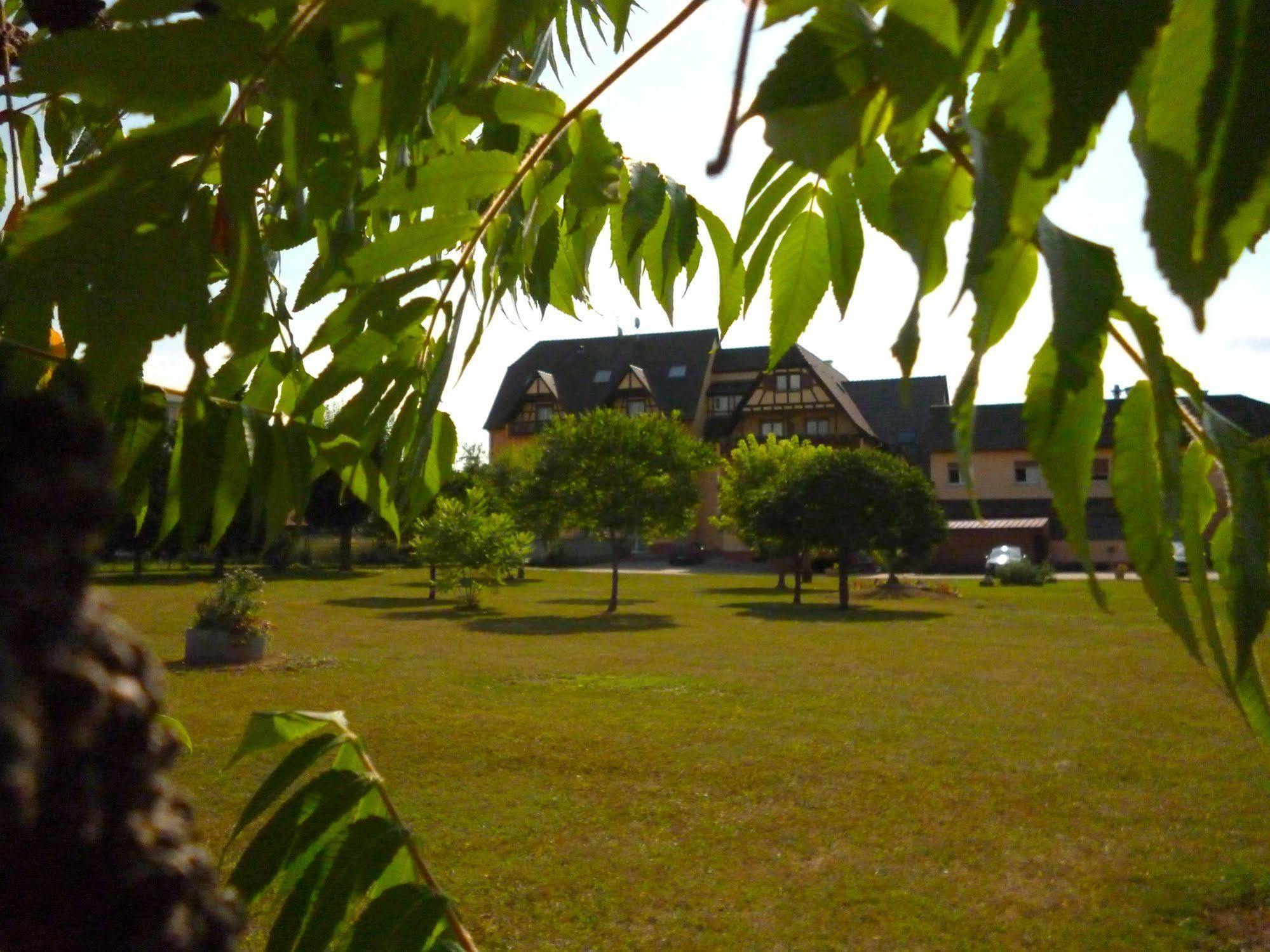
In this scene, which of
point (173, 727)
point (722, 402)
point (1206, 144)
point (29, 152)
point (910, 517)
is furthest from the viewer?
point (722, 402)

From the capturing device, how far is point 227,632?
47.4 ft

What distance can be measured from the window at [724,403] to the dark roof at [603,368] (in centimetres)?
116

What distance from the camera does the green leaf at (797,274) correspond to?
3.63 ft

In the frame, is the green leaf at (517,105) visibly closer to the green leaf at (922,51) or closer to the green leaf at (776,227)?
the green leaf at (776,227)

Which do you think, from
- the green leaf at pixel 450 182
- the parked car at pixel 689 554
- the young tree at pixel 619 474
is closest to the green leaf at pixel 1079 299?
the green leaf at pixel 450 182

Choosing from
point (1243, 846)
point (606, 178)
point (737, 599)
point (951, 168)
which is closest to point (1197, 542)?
point (951, 168)

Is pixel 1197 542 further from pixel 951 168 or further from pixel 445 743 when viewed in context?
pixel 445 743

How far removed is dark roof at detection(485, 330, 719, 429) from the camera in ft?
103

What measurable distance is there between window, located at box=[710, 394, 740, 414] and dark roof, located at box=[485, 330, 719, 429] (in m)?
1.16

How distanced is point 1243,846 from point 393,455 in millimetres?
7243

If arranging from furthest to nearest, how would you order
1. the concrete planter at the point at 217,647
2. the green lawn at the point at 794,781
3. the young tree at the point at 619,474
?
1. the young tree at the point at 619,474
2. the concrete planter at the point at 217,647
3. the green lawn at the point at 794,781

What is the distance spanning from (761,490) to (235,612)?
13.4 m

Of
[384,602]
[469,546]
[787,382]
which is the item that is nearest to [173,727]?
[469,546]

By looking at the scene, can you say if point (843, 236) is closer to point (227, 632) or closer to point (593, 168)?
point (593, 168)
